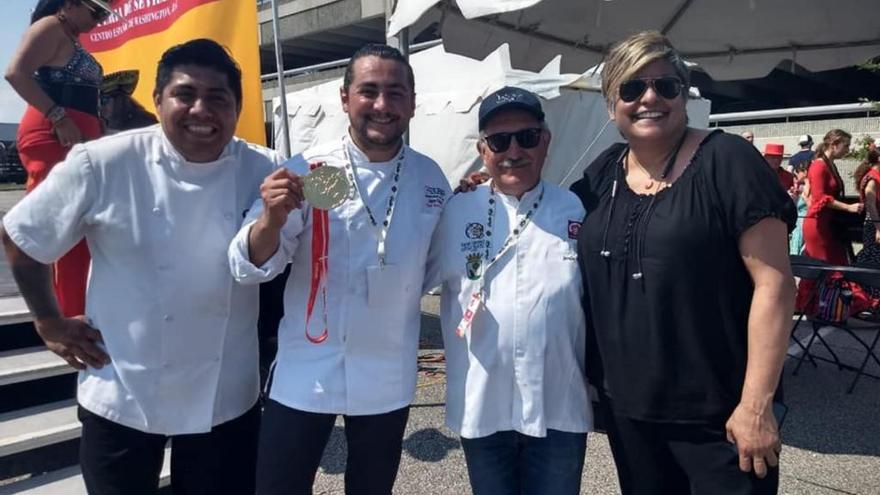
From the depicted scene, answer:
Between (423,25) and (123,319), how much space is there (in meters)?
3.03

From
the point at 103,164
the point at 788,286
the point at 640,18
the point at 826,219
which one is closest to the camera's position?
the point at 788,286

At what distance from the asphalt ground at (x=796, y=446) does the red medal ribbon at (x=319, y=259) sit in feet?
5.63

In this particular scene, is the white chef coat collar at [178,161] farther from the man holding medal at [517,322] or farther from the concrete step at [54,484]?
the concrete step at [54,484]

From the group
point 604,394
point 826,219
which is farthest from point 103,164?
point 826,219

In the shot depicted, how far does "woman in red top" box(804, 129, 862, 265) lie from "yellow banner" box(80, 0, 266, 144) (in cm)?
623

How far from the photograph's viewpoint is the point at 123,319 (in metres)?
2.07

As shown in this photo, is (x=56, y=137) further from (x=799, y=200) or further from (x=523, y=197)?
(x=799, y=200)

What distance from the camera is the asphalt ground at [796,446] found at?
358cm

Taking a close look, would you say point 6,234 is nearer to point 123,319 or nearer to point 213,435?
point 123,319

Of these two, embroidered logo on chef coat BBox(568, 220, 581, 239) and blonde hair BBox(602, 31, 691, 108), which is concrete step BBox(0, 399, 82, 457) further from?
blonde hair BBox(602, 31, 691, 108)

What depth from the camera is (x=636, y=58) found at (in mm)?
2029

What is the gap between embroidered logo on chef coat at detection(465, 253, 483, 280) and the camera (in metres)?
2.25

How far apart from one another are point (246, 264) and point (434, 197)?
72 centimetres

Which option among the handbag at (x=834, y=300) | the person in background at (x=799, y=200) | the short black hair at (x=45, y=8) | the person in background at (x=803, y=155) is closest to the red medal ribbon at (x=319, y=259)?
the short black hair at (x=45, y=8)
